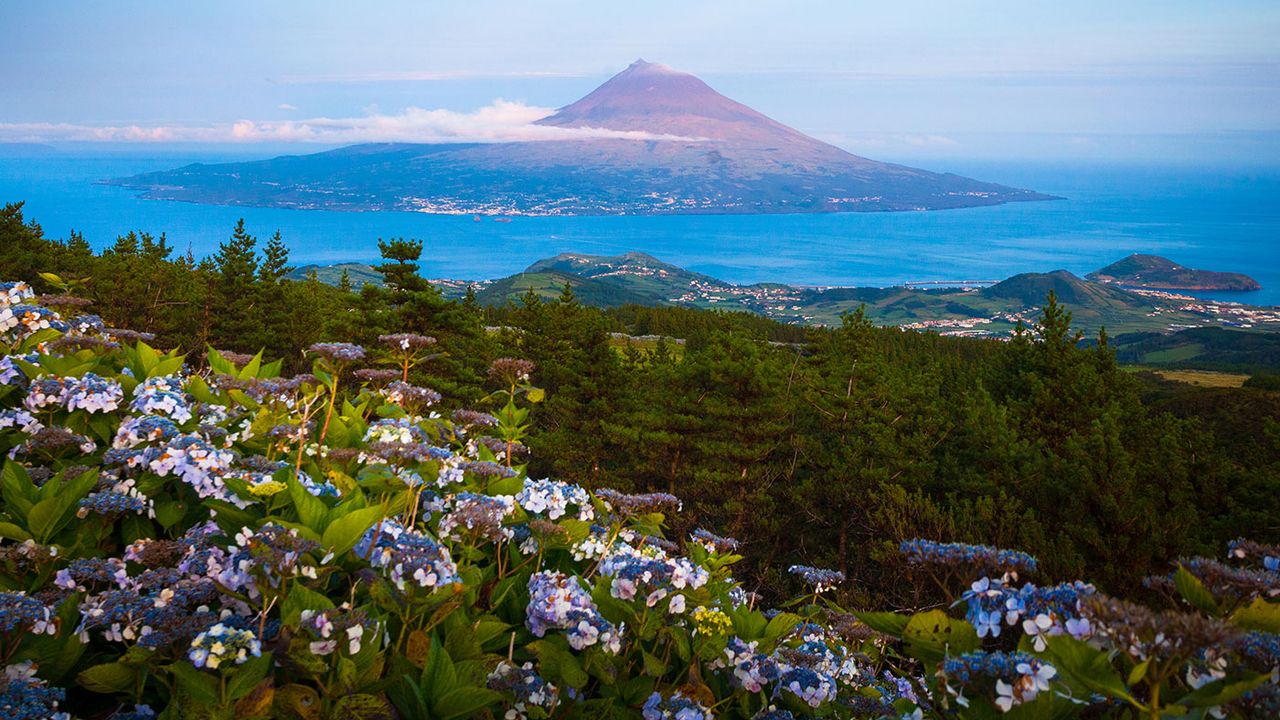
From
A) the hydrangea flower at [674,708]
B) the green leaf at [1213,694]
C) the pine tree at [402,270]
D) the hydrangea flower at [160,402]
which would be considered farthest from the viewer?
the pine tree at [402,270]

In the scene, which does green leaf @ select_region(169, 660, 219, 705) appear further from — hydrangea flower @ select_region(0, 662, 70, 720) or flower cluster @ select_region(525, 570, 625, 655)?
flower cluster @ select_region(525, 570, 625, 655)

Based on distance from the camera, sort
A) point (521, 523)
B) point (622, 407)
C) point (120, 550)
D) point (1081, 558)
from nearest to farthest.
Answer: point (120, 550)
point (521, 523)
point (1081, 558)
point (622, 407)

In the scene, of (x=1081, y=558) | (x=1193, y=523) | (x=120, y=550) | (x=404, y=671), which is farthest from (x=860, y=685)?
(x=1193, y=523)

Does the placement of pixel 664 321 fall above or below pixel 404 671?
below

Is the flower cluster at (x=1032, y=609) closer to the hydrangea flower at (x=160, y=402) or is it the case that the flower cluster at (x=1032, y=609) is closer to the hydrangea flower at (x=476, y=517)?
the hydrangea flower at (x=476, y=517)

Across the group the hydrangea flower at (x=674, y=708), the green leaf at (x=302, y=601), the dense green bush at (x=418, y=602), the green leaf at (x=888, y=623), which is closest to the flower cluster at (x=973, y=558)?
the dense green bush at (x=418, y=602)

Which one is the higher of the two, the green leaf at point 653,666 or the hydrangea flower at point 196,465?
the hydrangea flower at point 196,465

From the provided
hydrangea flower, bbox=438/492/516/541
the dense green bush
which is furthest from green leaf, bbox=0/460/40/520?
hydrangea flower, bbox=438/492/516/541

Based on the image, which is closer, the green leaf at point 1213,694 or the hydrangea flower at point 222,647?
the green leaf at point 1213,694

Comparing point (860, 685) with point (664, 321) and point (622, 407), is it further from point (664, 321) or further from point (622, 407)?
point (664, 321)
